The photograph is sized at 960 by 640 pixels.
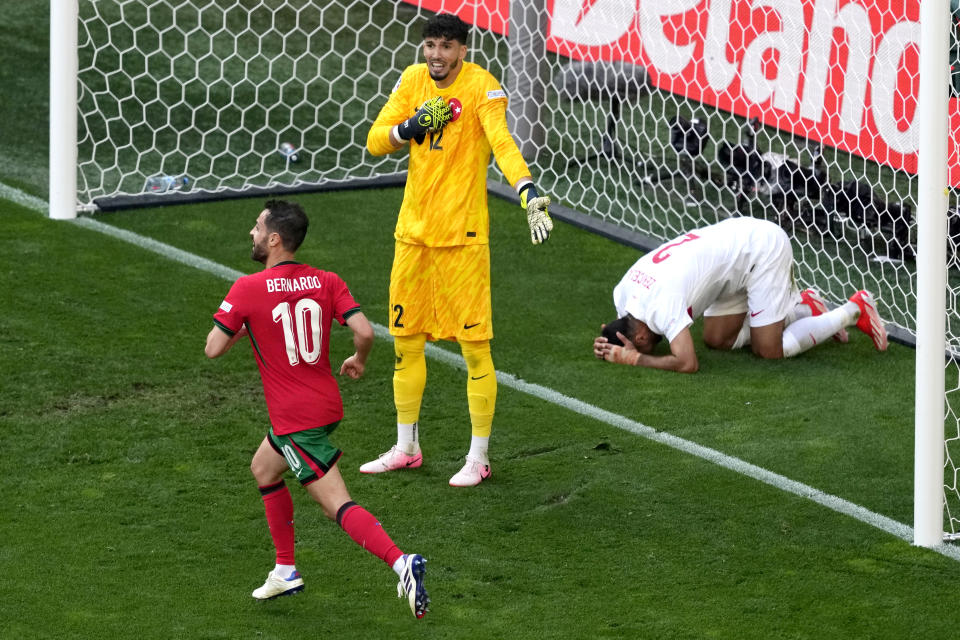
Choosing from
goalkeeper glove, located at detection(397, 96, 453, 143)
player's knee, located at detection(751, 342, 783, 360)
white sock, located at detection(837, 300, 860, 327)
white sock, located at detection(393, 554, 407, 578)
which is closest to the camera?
white sock, located at detection(393, 554, 407, 578)

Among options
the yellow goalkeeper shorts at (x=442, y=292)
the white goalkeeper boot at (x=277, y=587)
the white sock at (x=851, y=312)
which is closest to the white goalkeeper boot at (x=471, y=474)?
the yellow goalkeeper shorts at (x=442, y=292)

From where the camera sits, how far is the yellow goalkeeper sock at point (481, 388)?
20.3 ft

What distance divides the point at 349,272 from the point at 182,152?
2328 mm

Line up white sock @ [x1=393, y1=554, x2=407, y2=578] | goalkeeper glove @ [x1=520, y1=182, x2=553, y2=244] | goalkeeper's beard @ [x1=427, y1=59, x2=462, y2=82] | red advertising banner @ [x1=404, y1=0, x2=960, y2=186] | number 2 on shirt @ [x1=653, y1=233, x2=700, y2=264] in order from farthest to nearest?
red advertising banner @ [x1=404, y1=0, x2=960, y2=186], number 2 on shirt @ [x1=653, y1=233, x2=700, y2=264], goalkeeper's beard @ [x1=427, y1=59, x2=462, y2=82], goalkeeper glove @ [x1=520, y1=182, x2=553, y2=244], white sock @ [x1=393, y1=554, x2=407, y2=578]

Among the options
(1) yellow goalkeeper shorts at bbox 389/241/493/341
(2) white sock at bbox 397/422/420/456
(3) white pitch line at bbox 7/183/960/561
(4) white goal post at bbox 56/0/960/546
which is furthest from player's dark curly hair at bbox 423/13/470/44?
(4) white goal post at bbox 56/0/960/546

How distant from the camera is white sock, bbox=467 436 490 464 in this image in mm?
6195

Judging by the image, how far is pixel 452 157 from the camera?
6.08 metres

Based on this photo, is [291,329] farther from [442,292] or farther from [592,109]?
[592,109]

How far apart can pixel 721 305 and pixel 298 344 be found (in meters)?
3.66

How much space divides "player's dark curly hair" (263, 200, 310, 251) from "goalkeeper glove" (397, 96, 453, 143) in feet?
3.48

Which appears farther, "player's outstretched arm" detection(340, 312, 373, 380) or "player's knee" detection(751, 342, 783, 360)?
"player's knee" detection(751, 342, 783, 360)

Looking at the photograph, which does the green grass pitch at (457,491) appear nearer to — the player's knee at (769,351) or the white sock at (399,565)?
the player's knee at (769,351)

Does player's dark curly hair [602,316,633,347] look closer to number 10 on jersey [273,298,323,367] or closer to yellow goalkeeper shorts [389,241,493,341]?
yellow goalkeeper shorts [389,241,493,341]

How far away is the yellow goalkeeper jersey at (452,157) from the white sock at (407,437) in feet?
2.51
